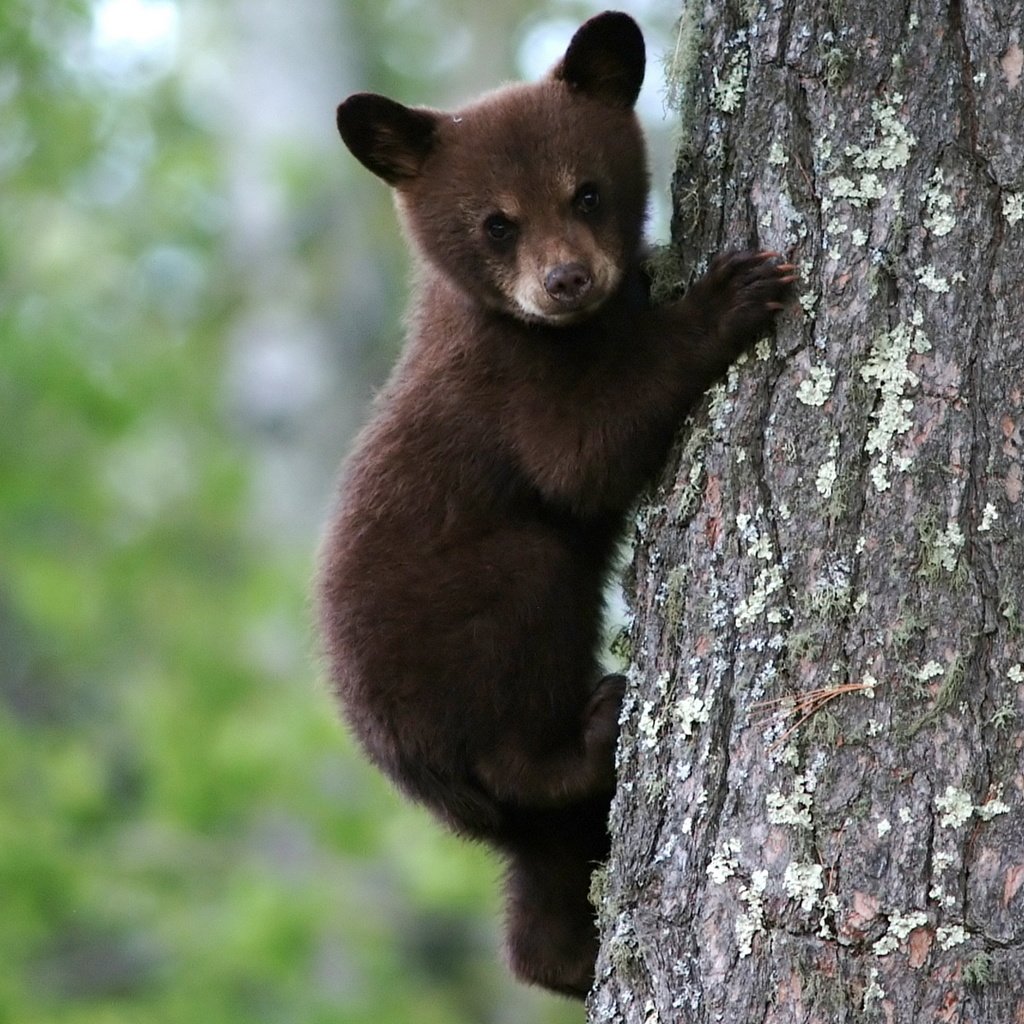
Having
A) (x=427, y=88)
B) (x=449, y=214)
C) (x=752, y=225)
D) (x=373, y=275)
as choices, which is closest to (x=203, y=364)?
(x=373, y=275)

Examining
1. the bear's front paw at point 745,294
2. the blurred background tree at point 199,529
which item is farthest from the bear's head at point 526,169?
the blurred background tree at point 199,529

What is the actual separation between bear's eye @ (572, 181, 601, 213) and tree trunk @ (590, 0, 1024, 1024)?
768mm

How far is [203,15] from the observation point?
19.1 meters

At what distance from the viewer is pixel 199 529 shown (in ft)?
51.5

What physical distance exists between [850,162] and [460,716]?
5.21 feet

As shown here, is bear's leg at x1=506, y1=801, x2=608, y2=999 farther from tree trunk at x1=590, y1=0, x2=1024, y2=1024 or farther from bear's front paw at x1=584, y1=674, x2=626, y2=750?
tree trunk at x1=590, y1=0, x2=1024, y2=1024

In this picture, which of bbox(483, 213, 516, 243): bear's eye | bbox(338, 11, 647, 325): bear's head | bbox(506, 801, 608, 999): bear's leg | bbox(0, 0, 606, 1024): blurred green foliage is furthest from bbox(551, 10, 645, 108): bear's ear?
bbox(0, 0, 606, 1024): blurred green foliage

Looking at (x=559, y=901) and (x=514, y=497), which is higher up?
(x=514, y=497)

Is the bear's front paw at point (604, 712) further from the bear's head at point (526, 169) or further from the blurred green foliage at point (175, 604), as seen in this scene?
the blurred green foliage at point (175, 604)

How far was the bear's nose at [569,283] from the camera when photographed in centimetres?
368

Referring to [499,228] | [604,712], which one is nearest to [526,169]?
[499,228]

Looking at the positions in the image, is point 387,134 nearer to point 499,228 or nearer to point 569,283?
point 499,228

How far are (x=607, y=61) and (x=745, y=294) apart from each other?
130 centimetres

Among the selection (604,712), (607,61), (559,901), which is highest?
(607,61)
